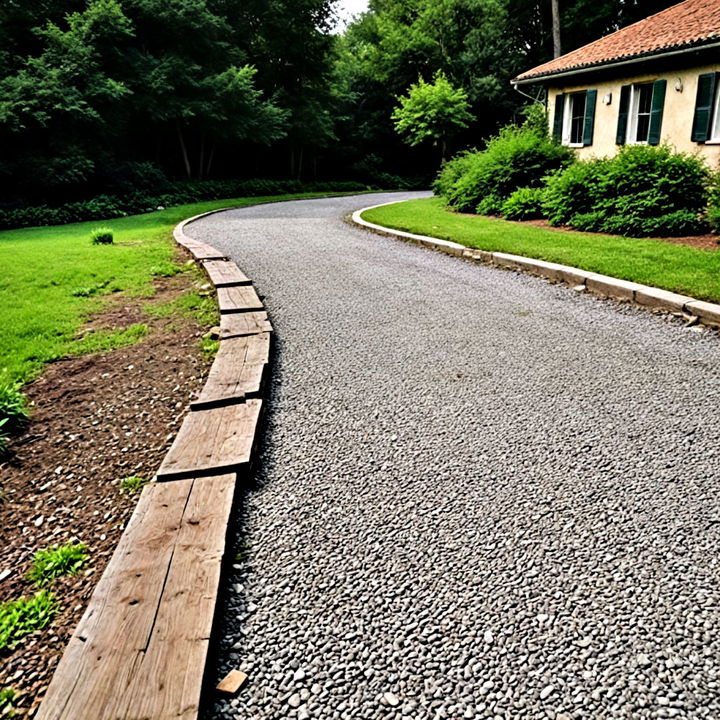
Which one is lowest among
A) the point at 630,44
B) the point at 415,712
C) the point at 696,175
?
the point at 415,712

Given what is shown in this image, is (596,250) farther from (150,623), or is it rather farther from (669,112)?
(669,112)

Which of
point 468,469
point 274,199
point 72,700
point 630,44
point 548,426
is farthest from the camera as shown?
point 274,199

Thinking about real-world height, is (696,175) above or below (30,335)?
above

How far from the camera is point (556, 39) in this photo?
25.4 metres

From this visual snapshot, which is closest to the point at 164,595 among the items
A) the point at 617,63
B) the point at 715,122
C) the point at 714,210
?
the point at 714,210

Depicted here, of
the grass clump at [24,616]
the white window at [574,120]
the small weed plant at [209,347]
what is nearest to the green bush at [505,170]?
the white window at [574,120]

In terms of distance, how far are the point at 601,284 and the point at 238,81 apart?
2044 centimetres

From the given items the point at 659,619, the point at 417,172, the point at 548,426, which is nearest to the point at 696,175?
the point at 548,426

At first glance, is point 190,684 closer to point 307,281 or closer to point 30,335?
point 30,335

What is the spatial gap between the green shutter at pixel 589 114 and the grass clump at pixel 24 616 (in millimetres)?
15823

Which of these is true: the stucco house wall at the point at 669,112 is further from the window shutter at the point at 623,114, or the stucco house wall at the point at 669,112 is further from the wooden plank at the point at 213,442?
the wooden plank at the point at 213,442

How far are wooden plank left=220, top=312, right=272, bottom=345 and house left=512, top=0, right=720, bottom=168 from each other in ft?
36.2

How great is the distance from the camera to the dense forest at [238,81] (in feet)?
56.6

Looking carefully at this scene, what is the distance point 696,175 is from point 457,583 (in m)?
9.73
